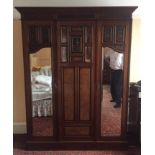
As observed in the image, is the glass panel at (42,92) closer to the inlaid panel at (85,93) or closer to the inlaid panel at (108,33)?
the inlaid panel at (85,93)

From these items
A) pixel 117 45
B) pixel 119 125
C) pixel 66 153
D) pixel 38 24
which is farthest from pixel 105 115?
pixel 38 24

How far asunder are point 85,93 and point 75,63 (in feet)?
1.50

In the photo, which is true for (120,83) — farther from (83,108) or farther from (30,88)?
(30,88)

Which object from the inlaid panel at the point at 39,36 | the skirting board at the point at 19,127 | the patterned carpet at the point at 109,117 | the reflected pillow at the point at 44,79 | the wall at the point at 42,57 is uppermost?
the inlaid panel at the point at 39,36

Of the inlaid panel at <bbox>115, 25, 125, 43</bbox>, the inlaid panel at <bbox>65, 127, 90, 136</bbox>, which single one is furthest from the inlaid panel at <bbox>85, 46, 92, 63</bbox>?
the inlaid panel at <bbox>65, 127, 90, 136</bbox>

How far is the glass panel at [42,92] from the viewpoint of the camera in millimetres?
3143

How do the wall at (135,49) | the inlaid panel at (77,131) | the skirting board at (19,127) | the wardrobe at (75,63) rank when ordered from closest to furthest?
the wardrobe at (75,63) < the inlaid panel at (77,131) < the wall at (135,49) < the skirting board at (19,127)

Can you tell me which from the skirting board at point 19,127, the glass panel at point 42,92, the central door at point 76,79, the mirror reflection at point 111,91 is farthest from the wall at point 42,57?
the skirting board at point 19,127

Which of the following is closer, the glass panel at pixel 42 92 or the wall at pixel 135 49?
the glass panel at pixel 42 92

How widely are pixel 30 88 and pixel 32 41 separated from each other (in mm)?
666

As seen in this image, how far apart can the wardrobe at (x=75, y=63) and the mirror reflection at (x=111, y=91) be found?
0.19 feet

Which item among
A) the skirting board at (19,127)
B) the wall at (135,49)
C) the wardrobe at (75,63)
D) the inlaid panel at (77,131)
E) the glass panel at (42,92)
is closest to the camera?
the wardrobe at (75,63)

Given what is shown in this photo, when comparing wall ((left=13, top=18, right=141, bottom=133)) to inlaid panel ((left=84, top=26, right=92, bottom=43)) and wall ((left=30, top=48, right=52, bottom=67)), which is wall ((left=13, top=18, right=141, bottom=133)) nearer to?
wall ((left=30, top=48, right=52, bottom=67))

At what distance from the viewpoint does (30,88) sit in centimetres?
321
